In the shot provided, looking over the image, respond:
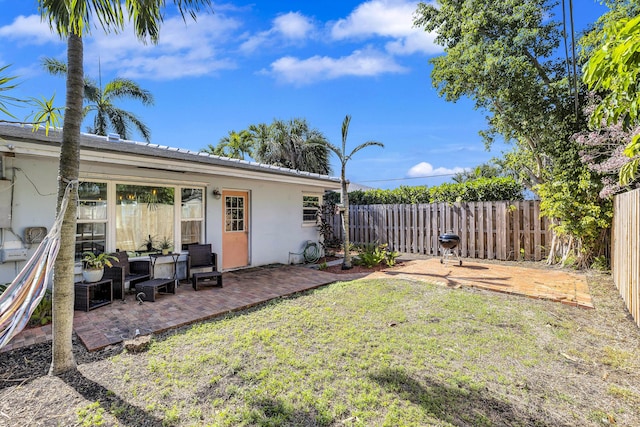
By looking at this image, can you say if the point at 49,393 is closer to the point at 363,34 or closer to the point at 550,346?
the point at 550,346

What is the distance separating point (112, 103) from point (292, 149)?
37.5ft

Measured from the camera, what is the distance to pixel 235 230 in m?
8.74

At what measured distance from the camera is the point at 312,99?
638 inches

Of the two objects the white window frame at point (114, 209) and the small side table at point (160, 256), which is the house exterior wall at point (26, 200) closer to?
the white window frame at point (114, 209)

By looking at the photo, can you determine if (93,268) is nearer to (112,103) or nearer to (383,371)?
(383,371)

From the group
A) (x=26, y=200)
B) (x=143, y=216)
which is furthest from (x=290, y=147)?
(x=26, y=200)

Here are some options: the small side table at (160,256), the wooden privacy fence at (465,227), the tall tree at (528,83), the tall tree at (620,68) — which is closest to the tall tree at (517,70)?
the tall tree at (528,83)

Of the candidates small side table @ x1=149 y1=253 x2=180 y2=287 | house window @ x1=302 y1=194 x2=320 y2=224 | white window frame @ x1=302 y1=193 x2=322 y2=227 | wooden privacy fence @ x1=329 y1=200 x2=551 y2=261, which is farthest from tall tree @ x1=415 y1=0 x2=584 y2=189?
small side table @ x1=149 y1=253 x2=180 y2=287

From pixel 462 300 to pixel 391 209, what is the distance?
23.5ft

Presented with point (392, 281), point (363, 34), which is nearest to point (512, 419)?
point (392, 281)

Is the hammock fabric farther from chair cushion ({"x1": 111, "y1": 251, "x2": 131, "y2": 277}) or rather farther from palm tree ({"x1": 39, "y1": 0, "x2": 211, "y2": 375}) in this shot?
chair cushion ({"x1": 111, "y1": 251, "x2": 131, "y2": 277})

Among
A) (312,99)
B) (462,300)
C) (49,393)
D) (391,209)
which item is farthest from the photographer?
(312,99)

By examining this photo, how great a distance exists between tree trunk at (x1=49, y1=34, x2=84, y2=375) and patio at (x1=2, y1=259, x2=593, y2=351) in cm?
73

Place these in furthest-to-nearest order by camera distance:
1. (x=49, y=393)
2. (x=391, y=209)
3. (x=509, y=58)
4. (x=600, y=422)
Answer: (x=391, y=209)
(x=509, y=58)
(x=49, y=393)
(x=600, y=422)
